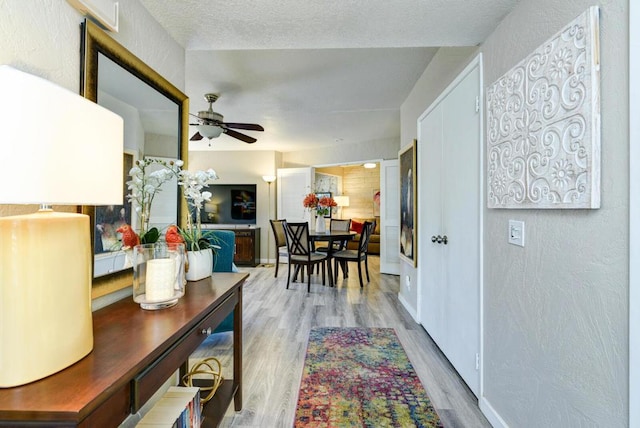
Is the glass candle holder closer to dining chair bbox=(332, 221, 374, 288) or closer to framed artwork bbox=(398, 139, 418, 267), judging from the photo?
framed artwork bbox=(398, 139, 418, 267)

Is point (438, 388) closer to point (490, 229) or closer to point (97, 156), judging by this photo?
point (490, 229)

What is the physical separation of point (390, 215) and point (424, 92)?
2691mm

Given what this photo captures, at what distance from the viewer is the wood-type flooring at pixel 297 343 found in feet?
5.81

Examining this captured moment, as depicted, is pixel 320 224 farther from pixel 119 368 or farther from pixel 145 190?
pixel 119 368

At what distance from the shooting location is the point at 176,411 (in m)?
1.19

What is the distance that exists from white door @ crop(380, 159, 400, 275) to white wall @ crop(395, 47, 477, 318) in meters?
1.55

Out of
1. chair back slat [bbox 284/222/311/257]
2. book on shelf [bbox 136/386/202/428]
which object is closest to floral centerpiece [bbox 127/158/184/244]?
book on shelf [bbox 136/386/202/428]

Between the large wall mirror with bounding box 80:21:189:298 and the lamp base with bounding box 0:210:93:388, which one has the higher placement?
the large wall mirror with bounding box 80:21:189:298

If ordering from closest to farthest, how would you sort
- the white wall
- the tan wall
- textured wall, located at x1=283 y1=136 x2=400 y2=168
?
the white wall < textured wall, located at x1=283 y1=136 x2=400 y2=168 < the tan wall

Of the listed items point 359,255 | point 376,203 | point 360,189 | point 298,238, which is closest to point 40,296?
point 298,238

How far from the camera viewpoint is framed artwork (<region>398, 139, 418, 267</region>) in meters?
3.17

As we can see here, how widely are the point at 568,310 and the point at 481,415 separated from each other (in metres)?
0.98

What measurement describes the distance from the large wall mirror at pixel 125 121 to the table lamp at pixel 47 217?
466 mm

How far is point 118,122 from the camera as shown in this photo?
2.67 ft
